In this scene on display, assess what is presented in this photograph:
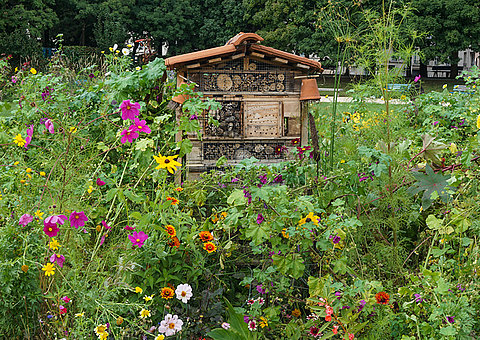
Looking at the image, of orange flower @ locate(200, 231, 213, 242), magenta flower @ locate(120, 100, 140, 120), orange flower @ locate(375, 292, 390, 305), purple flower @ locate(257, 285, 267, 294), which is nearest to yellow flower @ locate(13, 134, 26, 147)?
magenta flower @ locate(120, 100, 140, 120)

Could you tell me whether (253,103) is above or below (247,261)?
above

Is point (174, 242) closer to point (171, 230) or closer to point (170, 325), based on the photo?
point (171, 230)

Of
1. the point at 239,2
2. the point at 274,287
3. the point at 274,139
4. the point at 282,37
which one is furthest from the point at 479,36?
the point at 274,287

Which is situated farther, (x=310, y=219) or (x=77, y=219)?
(x=310, y=219)

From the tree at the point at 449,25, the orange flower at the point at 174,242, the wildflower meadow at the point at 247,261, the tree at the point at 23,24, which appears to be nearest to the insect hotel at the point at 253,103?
the wildflower meadow at the point at 247,261

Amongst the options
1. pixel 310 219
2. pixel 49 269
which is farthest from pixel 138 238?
pixel 310 219

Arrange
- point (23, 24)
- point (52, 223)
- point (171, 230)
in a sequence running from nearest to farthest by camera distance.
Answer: point (52, 223), point (171, 230), point (23, 24)

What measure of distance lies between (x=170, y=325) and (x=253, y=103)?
6.55 ft

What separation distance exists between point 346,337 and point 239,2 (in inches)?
1084

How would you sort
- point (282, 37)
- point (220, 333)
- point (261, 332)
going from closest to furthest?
point (220, 333), point (261, 332), point (282, 37)

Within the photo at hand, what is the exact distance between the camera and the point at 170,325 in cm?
186

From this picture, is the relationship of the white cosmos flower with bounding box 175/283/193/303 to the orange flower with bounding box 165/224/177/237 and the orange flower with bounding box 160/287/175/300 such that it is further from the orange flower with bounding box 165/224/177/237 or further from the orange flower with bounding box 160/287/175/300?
the orange flower with bounding box 165/224/177/237

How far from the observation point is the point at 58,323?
6.60 feet

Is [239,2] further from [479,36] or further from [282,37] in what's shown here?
[479,36]
